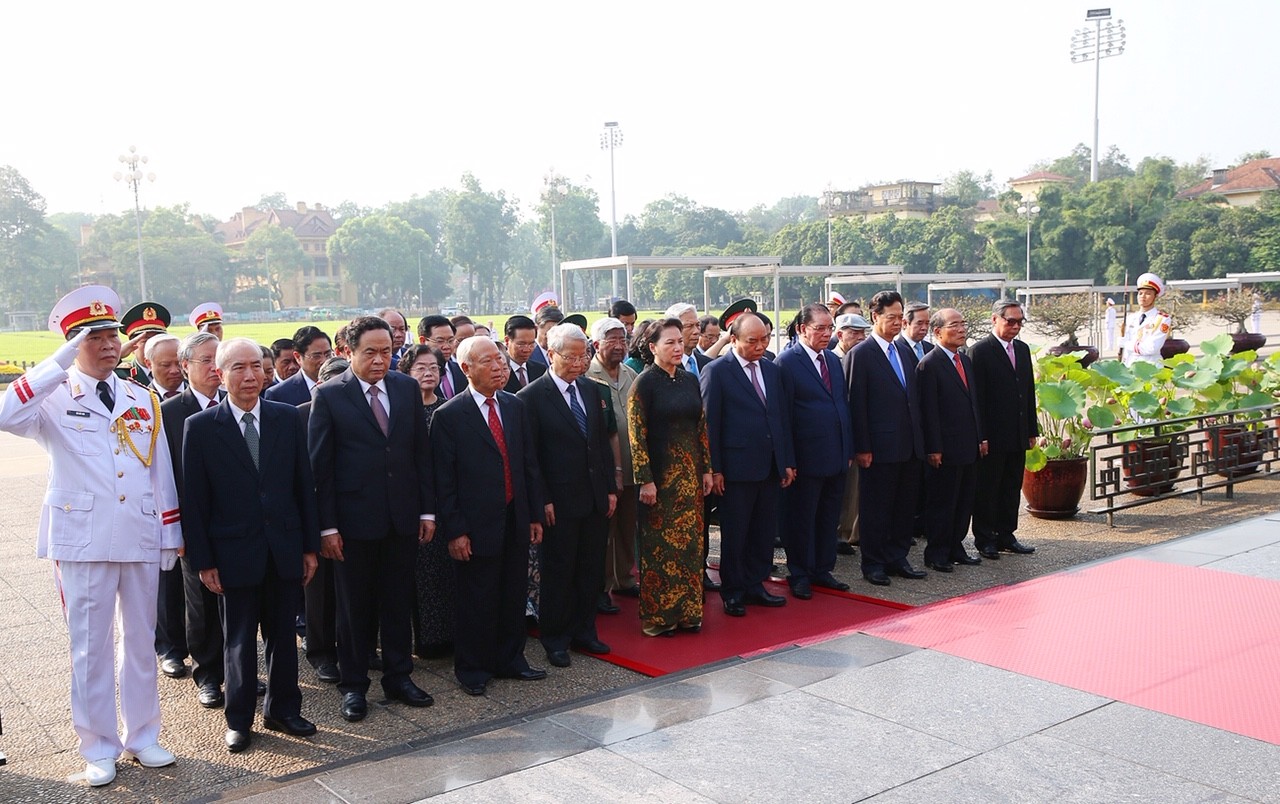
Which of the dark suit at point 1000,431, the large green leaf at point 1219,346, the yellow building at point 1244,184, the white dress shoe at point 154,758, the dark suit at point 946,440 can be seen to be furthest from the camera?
the yellow building at point 1244,184

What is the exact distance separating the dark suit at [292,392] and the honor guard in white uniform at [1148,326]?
8.97 meters

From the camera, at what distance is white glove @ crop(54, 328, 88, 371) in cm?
400

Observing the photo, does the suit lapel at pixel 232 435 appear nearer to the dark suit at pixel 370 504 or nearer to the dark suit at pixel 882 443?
the dark suit at pixel 370 504

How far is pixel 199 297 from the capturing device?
65.7 m

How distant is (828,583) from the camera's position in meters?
6.68

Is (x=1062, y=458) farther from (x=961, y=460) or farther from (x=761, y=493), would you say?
(x=761, y=493)

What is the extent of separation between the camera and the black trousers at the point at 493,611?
5016mm

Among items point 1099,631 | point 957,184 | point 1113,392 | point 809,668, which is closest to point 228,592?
point 809,668

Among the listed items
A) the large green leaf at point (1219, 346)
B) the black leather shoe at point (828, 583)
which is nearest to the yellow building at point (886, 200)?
the large green leaf at point (1219, 346)

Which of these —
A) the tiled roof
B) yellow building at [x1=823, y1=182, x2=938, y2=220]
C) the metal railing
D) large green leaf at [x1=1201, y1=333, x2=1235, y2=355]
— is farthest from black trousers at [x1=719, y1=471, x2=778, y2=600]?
yellow building at [x1=823, y1=182, x2=938, y2=220]

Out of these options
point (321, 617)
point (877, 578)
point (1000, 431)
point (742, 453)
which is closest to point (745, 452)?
point (742, 453)

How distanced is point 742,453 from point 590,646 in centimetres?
149

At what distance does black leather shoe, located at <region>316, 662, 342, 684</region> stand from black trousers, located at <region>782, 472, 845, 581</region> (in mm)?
2915

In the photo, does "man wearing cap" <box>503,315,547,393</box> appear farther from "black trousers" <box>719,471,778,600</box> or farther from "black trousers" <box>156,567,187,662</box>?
"black trousers" <box>156,567,187,662</box>
